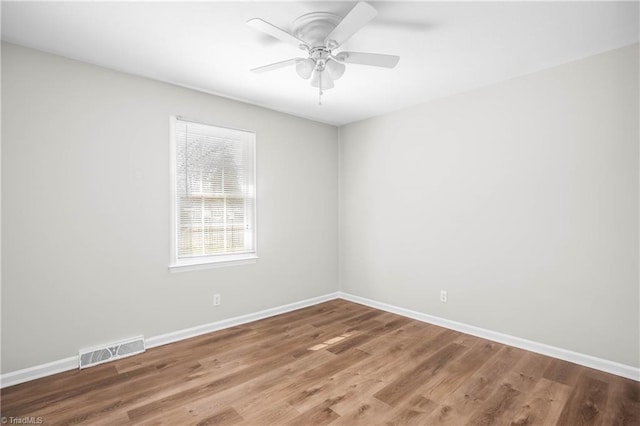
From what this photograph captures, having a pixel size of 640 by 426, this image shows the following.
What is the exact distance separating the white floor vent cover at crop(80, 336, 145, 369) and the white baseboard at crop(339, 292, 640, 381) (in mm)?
2761

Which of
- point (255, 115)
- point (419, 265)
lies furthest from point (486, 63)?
point (255, 115)

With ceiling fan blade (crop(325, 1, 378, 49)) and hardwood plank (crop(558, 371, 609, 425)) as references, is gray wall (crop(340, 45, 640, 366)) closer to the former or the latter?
hardwood plank (crop(558, 371, 609, 425))

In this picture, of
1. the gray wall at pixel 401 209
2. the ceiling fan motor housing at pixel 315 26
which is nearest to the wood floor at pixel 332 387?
the gray wall at pixel 401 209

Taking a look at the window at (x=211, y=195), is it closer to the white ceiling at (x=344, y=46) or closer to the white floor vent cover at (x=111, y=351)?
the white ceiling at (x=344, y=46)

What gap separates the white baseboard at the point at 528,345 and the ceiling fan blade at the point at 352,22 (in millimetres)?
3010

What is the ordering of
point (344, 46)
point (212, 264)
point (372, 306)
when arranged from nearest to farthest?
point (344, 46) < point (212, 264) < point (372, 306)

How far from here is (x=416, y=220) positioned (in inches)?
150

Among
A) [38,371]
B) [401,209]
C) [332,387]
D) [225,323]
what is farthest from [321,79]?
[38,371]

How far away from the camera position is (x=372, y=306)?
426cm

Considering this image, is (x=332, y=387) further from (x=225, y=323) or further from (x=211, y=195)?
(x=211, y=195)

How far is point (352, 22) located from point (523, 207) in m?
2.30

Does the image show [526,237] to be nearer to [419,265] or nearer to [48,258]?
[419,265]

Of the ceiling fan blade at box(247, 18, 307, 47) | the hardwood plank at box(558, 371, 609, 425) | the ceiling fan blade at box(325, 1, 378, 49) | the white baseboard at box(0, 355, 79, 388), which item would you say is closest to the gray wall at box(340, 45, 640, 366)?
the hardwood plank at box(558, 371, 609, 425)

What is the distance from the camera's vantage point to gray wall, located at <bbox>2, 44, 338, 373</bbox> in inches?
→ 94.2
